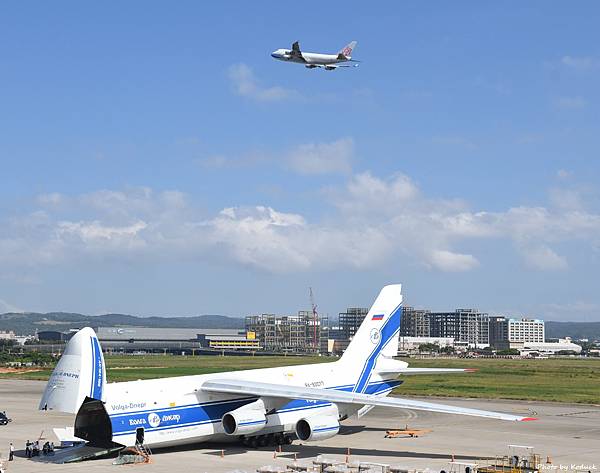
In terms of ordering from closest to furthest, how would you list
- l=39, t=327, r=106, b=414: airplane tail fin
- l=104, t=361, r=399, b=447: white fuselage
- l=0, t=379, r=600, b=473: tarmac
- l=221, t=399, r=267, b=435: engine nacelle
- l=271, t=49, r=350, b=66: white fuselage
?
l=39, t=327, r=106, b=414: airplane tail fin → l=0, t=379, r=600, b=473: tarmac → l=104, t=361, r=399, b=447: white fuselage → l=221, t=399, r=267, b=435: engine nacelle → l=271, t=49, r=350, b=66: white fuselage

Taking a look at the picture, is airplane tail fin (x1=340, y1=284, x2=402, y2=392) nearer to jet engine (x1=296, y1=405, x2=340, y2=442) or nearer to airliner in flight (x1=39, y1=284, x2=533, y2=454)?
airliner in flight (x1=39, y1=284, x2=533, y2=454)

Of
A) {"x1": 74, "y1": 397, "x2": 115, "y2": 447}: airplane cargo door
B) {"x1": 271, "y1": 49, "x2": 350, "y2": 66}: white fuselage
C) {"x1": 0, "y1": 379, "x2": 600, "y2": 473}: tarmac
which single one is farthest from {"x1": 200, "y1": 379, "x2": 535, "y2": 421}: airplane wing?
{"x1": 271, "y1": 49, "x2": 350, "y2": 66}: white fuselage

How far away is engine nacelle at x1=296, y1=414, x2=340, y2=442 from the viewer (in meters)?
42.1

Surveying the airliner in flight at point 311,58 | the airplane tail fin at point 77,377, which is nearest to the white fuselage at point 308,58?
the airliner in flight at point 311,58

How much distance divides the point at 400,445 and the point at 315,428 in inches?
203

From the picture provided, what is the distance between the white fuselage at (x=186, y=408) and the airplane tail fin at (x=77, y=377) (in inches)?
55.1

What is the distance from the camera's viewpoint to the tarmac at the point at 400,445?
124 ft

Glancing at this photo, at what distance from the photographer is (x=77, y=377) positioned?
124 feet

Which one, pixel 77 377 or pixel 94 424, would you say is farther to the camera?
pixel 94 424

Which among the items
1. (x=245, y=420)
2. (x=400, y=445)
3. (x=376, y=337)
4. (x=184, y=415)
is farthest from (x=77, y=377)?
(x=376, y=337)

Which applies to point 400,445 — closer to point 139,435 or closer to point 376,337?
point 376,337

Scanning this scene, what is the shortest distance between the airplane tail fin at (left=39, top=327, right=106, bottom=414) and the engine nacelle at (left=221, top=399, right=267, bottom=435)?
629 centimetres

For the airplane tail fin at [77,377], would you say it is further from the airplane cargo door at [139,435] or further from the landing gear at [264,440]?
the landing gear at [264,440]

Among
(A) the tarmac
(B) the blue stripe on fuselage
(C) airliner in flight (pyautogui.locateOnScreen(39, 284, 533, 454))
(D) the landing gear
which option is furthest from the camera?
(D) the landing gear
